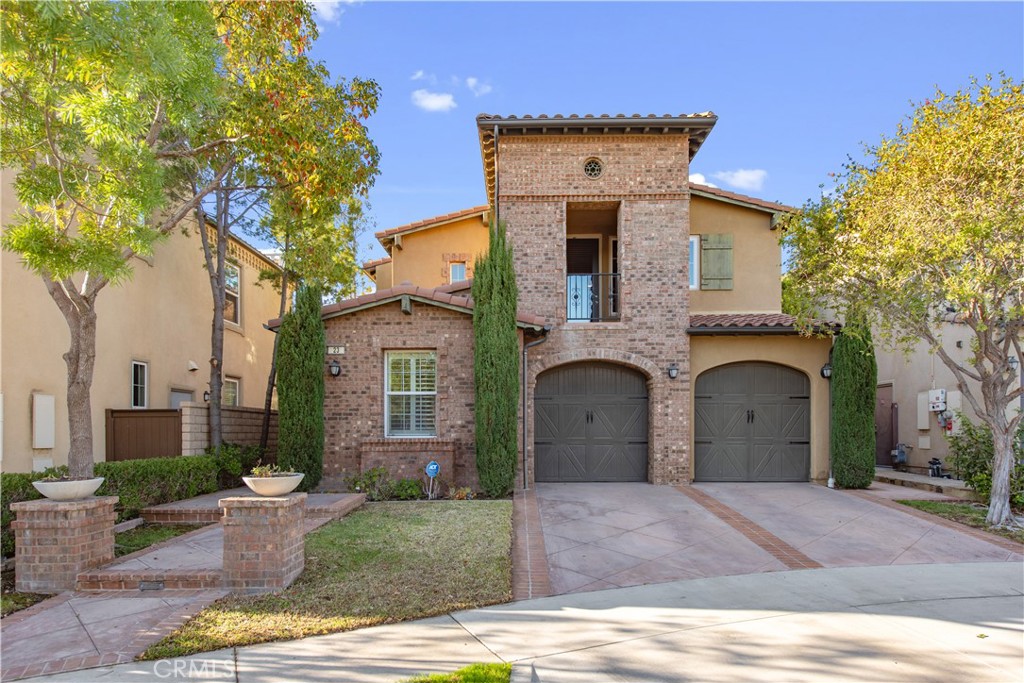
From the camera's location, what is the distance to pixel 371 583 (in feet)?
20.2

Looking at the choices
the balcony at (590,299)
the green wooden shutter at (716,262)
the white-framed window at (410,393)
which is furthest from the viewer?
the green wooden shutter at (716,262)

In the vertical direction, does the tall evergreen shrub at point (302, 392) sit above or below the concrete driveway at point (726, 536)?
above

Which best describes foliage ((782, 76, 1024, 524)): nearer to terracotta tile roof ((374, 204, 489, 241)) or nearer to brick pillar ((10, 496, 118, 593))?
terracotta tile roof ((374, 204, 489, 241))

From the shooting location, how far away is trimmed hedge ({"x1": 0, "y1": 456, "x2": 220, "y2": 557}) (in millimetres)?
7059

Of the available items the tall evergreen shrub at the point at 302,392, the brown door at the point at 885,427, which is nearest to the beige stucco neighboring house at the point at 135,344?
the tall evergreen shrub at the point at 302,392

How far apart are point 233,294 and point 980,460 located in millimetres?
16878

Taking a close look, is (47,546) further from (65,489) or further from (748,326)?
(748,326)

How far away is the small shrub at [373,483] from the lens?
431 inches

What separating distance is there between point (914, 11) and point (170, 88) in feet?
36.2

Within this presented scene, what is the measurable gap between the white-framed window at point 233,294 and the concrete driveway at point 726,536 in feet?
33.1

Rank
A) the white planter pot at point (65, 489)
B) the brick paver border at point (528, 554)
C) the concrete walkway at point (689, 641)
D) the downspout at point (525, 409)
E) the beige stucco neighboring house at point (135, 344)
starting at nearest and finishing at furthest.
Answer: the concrete walkway at point (689, 641) < the brick paver border at point (528, 554) < the white planter pot at point (65, 489) < the beige stucco neighboring house at point (135, 344) < the downspout at point (525, 409)

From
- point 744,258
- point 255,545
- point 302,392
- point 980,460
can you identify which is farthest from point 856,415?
point 255,545

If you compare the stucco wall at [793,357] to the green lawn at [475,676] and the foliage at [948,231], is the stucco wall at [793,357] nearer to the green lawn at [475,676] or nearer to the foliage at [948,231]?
the foliage at [948,231]

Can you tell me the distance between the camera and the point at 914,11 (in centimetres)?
1018
